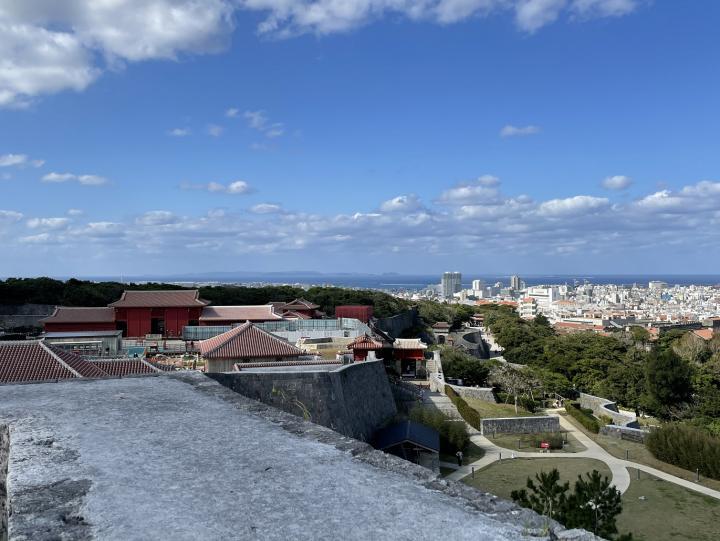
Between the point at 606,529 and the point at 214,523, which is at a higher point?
the point at 214,523

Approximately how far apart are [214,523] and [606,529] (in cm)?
741

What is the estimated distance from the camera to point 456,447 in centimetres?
2033

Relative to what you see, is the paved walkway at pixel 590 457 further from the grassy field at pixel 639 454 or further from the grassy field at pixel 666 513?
the grassy field at pixel 666 513

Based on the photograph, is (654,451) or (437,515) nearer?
(437,515)

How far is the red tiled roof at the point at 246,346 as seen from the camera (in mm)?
19766

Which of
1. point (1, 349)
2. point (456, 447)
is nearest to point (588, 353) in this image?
point (456, 447)

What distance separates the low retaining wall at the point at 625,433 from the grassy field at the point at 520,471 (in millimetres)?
4215

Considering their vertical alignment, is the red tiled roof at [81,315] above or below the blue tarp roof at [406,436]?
above

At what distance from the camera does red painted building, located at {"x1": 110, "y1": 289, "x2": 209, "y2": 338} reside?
36.4 meters

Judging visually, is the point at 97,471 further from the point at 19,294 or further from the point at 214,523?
the point at 19,294

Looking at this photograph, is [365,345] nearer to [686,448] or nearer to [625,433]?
[625,433]

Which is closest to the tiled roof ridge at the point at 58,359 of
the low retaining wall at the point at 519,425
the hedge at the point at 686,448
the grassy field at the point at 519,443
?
the grassy field at the point at 519,443

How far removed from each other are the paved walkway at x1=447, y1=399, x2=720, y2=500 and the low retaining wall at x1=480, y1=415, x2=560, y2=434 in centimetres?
58

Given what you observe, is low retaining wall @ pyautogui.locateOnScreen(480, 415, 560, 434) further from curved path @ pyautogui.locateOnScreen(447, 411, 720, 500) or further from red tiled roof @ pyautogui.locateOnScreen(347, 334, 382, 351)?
red tiled roof @ pyautogui.locateOnScreen(347, 334, 382, 351)
